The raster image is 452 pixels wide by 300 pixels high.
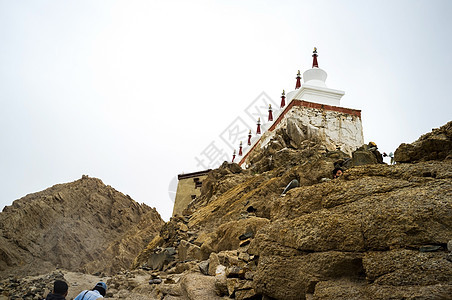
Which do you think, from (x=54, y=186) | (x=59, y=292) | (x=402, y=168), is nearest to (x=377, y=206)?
(x=402, y=168)

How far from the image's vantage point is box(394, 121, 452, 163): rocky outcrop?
15.4 ft

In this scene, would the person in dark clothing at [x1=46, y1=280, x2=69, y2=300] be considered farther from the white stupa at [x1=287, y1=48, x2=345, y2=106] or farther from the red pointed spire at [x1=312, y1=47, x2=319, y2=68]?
the red pointed spire at [x1=312, y1=47, x2=319, y2=68]

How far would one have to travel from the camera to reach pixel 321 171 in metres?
8.41

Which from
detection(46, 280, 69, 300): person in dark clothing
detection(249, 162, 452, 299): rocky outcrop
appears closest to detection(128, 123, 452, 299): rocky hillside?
detection(249, 162, 452, 299): rocky outcrop

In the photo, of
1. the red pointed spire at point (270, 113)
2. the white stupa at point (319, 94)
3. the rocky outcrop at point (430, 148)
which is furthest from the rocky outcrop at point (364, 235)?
Answer: the red pointed spire at point (270, 113)

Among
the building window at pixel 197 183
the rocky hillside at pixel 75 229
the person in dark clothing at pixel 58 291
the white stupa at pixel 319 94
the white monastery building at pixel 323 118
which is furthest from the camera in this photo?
the building window at pixel 197 183

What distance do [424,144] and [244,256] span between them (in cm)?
342

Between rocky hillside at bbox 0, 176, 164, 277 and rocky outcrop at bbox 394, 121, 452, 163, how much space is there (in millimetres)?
19819

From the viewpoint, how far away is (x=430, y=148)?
485 cm

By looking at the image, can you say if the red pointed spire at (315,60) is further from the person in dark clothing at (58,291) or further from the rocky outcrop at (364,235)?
the person in dark clothing at (58,291)

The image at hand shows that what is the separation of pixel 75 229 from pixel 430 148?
85.3 feet

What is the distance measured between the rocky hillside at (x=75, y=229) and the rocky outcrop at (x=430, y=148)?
19819 millimetres

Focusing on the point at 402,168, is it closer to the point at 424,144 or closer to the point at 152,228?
the point at 424,144

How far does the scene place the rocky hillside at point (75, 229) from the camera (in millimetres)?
21506
